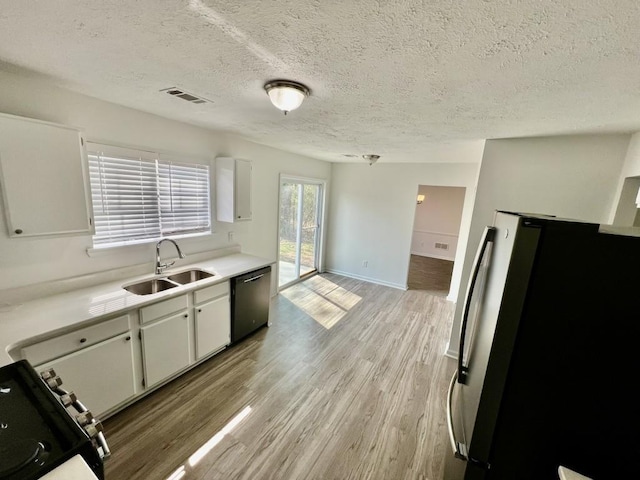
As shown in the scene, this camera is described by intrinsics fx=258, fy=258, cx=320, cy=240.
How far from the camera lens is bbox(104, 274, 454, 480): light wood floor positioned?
1.73m

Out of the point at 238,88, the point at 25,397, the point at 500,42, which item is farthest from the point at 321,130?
the point at 25,397

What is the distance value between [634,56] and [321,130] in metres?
2.03

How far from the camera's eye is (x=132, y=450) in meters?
1.76

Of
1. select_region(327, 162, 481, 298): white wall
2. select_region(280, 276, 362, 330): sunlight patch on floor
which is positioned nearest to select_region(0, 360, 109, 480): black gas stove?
select_region(280, 276, 362, 330): sunlight patch on floor

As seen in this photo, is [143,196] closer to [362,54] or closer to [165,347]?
[165,347]

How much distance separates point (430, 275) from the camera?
603cm

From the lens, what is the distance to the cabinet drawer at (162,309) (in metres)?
2.02

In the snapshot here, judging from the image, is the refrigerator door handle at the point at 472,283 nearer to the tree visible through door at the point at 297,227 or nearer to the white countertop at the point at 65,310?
the white countertop at the point at 65,310

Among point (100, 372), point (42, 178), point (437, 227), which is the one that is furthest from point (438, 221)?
point (42, 178)

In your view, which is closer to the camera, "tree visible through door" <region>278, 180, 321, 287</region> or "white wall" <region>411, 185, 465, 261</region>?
"tree visible through door" <region>278, 180, 321, 287</region>

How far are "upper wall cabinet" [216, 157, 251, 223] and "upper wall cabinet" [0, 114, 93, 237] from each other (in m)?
1.39

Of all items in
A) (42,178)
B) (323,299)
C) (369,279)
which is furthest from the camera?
(369,279)

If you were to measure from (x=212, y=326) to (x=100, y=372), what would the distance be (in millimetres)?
927

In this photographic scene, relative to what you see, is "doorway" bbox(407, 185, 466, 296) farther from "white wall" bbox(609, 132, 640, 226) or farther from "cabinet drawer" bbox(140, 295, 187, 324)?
"cabinet drawer" bbox(140, 295, 187, 324)
